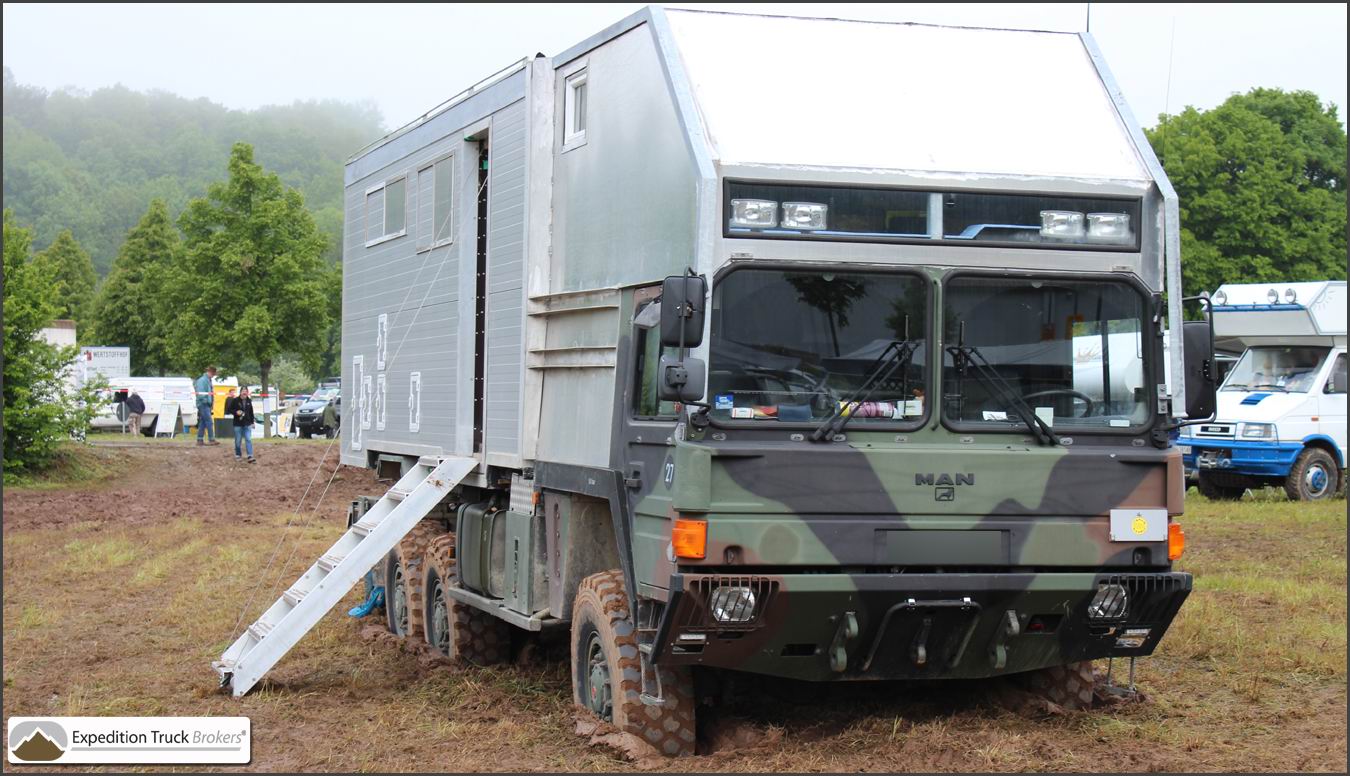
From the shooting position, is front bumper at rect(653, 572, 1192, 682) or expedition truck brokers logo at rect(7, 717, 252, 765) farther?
expedition truck brokers logo at rect(7, 717, 252, 765)

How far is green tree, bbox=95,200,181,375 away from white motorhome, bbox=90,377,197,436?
17.4 m

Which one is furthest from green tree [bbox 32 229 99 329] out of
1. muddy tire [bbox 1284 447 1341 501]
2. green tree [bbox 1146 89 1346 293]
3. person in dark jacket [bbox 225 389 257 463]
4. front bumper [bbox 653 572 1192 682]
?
front bumper [bbox 653 572 1192 682]

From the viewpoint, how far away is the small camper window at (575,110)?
30.8 feet

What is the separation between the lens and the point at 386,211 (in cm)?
1302

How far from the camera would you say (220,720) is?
9086 mm

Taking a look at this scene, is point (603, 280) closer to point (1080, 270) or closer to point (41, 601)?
point (1080, 270)

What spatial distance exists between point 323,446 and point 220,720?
88.5ft

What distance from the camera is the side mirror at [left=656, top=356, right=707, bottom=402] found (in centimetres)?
718

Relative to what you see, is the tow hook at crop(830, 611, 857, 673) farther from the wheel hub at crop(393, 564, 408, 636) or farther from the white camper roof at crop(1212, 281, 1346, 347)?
the white camper roof at crop(1212, 281, 1346, 347)

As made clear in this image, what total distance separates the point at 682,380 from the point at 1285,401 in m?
17.7

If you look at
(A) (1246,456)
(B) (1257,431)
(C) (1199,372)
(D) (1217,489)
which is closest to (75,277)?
(D) (1217,489)

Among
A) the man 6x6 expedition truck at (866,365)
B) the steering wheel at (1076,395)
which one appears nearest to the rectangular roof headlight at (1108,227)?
the man 6x6 expedition truck at (866,365)

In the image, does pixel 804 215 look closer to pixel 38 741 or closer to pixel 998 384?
pixel 998 384

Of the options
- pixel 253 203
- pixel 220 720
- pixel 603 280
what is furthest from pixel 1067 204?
pixel 253 203
